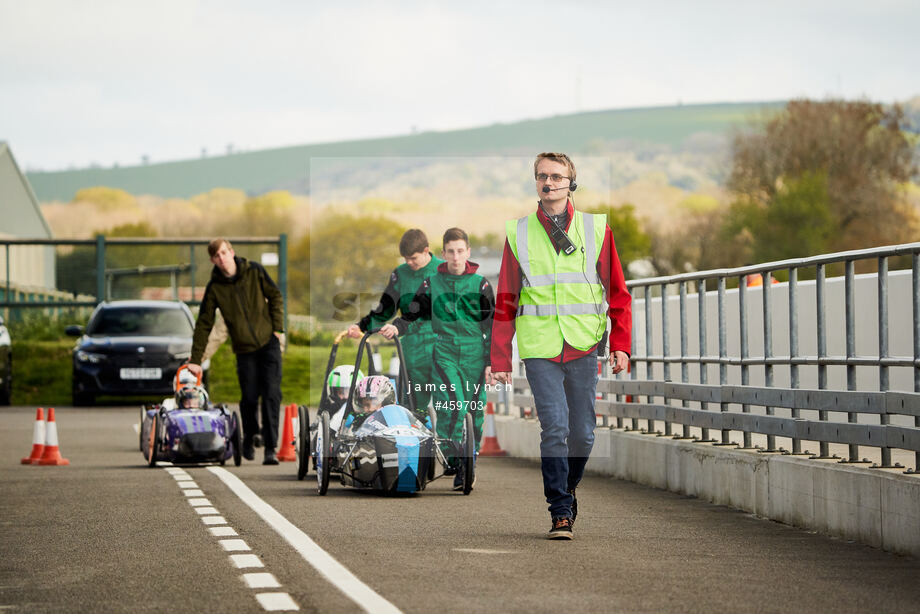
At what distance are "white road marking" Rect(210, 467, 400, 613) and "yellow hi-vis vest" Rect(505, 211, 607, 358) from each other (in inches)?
67.7

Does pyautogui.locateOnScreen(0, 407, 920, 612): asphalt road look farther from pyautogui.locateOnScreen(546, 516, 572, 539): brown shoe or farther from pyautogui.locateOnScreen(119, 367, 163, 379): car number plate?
pyautogui.locateOnScreen(119, 367, 163, 379): car number plate

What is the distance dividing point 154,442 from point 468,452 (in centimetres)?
427

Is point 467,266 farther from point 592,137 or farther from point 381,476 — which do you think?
point 592,137

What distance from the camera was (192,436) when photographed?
16.4m

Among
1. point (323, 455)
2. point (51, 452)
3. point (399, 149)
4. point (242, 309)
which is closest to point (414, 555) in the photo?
point (323, 455)

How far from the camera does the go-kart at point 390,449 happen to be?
42.8ft

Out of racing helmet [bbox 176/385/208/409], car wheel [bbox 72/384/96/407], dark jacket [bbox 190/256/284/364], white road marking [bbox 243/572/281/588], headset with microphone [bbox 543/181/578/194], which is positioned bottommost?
white road marking [bbox 243/572/281/588]

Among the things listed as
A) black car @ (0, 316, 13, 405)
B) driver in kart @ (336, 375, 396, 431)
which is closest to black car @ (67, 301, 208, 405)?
black car @ (0, 316, 13, 405)

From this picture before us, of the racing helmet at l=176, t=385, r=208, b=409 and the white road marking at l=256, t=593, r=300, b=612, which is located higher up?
the racing helmet at l=176, t=385, r=208, b=409

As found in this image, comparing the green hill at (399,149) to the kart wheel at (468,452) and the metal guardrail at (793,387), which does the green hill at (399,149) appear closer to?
the metal guardrail at (793,387)

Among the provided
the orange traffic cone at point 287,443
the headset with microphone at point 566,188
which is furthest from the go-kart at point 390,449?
the orange traffic cone at point 287,443

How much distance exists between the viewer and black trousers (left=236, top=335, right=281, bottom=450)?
17.2 metres

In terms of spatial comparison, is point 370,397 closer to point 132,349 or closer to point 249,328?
point 249,328

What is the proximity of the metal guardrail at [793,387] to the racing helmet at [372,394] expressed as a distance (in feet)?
7.73
